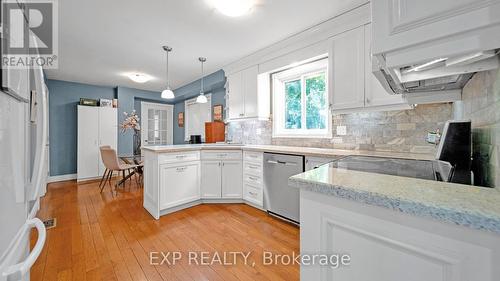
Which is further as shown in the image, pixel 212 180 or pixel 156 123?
pixel 156 123

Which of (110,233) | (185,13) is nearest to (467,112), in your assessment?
(185,13)

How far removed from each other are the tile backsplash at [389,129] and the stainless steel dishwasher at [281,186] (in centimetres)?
65

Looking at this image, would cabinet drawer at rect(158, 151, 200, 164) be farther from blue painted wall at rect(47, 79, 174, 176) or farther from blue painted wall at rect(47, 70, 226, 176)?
blue painted wall at rect(47, 79, 174, 176)

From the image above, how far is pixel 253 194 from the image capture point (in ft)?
9.01

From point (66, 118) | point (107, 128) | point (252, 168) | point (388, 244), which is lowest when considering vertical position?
point (252, 168)

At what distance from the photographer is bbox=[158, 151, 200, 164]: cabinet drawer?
8.11 ft

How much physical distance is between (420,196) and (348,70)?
189cm

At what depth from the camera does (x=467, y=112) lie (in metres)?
1.10

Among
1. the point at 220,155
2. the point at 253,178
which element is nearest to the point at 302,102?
the point at 253,178

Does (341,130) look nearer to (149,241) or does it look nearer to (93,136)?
(149,241)

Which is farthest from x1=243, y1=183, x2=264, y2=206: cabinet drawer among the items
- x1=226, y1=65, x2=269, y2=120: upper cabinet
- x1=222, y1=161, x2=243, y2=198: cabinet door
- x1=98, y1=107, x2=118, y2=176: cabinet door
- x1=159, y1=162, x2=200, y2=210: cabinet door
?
x1=98, y1=107, x2=118, y2=176: cabinet door

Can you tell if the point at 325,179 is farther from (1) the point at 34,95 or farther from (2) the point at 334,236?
(1) the point at 34,95

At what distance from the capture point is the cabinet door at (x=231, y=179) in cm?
290

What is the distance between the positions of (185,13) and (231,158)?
1.83m
